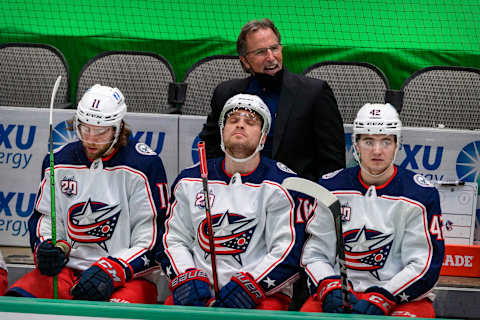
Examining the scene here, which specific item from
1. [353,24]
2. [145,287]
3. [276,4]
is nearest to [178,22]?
[276,4]

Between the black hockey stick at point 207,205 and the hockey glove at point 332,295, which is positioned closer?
the hockey glove at point 332,295

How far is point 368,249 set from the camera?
278cm

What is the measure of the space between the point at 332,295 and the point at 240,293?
14.2 inches

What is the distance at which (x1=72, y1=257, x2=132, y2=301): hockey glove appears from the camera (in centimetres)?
278

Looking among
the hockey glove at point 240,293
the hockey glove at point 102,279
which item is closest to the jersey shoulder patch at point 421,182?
the hockey glove at point 240,293

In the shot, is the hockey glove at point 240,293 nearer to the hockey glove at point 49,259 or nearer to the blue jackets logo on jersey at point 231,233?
the blue jackets logo on jersey at point 231,233

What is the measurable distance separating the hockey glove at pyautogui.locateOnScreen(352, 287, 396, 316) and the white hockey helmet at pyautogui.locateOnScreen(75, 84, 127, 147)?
1298mm

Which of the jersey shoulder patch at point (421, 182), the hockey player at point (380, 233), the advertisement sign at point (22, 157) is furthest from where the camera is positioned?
the advertisement sign at point (22, 157)

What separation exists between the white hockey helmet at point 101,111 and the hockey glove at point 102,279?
0.56m

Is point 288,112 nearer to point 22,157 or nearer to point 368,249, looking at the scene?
point 368,249

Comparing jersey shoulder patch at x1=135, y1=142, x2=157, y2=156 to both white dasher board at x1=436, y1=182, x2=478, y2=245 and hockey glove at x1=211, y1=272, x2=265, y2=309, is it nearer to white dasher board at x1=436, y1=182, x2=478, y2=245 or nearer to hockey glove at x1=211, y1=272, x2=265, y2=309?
hockey glove at x1=211, y1=272, x2=265, y2=309

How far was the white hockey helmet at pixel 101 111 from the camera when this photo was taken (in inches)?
118

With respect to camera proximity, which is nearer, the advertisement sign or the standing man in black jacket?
the standing man in black jacket

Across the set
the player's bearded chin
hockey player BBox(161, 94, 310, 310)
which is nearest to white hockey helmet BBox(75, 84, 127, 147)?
hockey player BBox(161, 94, 310, 310)
